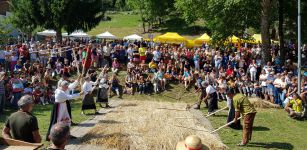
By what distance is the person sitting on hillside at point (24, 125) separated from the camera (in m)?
7.02

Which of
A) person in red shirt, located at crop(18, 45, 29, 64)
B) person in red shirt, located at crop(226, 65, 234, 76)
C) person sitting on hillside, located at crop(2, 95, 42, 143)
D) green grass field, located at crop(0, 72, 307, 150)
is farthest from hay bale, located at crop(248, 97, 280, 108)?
person sitting on hillside, located at crop(2, 95, 42, 143)

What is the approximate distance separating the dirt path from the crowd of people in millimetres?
2501

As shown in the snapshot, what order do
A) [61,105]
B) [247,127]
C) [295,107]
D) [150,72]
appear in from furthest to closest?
[150,72] → [295,107] → [247,127] → [61,105]

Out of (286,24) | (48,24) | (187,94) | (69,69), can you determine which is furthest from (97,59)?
(286,24)

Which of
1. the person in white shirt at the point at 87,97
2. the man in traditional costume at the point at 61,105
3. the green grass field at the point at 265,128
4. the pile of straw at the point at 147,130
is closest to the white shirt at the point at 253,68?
the green grass field at the point at 265,128

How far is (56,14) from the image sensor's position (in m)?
33.1

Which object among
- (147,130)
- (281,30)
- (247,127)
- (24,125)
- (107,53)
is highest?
(281,30)

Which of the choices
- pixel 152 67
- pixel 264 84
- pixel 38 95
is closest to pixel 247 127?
pixel 264 84

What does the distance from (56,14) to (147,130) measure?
2275cm

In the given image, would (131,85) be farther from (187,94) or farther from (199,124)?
(199,124)

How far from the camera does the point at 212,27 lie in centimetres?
2852

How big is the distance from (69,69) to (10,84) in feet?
24.4

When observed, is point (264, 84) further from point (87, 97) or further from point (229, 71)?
point (87, 97)

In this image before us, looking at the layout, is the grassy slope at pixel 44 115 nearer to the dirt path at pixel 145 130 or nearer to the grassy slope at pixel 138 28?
the dirt path at pixel 145 130
